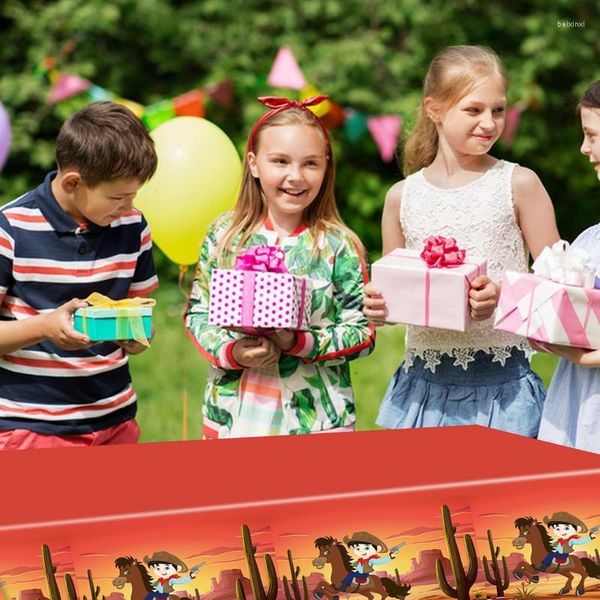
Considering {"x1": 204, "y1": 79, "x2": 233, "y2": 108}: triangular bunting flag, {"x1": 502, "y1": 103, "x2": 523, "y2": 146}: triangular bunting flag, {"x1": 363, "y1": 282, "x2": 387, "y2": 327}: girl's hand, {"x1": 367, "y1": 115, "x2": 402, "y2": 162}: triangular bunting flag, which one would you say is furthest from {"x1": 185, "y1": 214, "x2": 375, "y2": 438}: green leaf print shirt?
{"x1": 367, "y1": 115, "x2": 402, "y2": 162}: triangular bunting flag

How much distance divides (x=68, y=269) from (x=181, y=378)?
3.18 m

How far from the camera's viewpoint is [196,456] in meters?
2.16

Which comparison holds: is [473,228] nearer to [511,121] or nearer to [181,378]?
[181,378]

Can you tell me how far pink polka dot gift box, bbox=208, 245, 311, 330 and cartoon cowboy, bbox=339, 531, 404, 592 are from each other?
2.89 feet

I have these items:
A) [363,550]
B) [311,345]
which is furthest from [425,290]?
[363,550]

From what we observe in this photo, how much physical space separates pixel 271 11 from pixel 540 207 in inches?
233

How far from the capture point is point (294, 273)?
2924 mm

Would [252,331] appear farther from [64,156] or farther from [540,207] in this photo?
[540,207]

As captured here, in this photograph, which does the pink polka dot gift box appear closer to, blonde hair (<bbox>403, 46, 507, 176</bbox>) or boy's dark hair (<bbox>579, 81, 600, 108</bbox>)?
blonde hair (<bbox>403, 46, 507, 176</bbox>)

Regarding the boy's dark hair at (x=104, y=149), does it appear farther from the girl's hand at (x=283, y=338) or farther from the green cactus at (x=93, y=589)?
the green cactus at (x=93, y=589)

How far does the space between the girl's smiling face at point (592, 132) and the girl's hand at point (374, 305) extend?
24.6 inches

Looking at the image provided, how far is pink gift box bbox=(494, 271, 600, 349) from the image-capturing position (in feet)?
8.41

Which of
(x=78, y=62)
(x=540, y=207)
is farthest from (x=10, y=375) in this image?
(x=78, y=62)

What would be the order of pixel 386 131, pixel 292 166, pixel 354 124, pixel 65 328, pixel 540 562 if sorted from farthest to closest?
pixel 354 124, pixel 386 131, pixel 292 166, pixel 65 328, pixel 540 562
